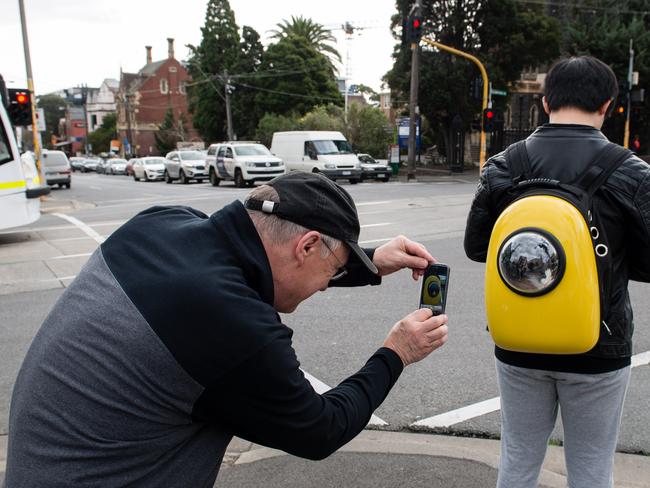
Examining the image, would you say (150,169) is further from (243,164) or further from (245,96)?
(245,96)

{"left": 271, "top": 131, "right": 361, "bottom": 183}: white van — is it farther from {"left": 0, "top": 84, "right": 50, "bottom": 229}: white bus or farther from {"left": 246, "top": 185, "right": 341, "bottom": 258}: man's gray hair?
{"left": 246, "top": 185, "right": 341, "bottom": 258}: man's gray hair

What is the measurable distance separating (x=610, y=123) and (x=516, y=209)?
37808mm

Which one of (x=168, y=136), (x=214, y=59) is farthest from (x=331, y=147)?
(x=168, y=136)

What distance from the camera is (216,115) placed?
57.5 metres

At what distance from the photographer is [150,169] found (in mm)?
34844

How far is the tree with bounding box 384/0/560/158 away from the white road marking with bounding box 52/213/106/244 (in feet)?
75.1

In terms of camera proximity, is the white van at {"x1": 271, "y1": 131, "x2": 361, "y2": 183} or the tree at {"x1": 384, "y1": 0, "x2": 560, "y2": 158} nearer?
the white van at {"x1": 271, "y1": 131, "x2": 361, "y2": 183}

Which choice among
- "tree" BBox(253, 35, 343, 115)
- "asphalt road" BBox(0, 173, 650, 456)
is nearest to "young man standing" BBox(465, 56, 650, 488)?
"asphalt road" BBox(0, 173, 650, 456)

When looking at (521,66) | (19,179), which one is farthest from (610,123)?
(19,179)

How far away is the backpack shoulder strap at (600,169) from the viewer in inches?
78.3

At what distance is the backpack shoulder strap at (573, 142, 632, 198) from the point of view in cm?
199

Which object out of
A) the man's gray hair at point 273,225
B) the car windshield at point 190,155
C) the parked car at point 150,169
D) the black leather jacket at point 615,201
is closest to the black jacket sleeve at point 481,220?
the black leather jacket at point 615,201

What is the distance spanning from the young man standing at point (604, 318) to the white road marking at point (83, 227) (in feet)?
33.0

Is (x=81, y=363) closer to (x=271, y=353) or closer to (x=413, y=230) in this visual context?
(x=271, y=353)
